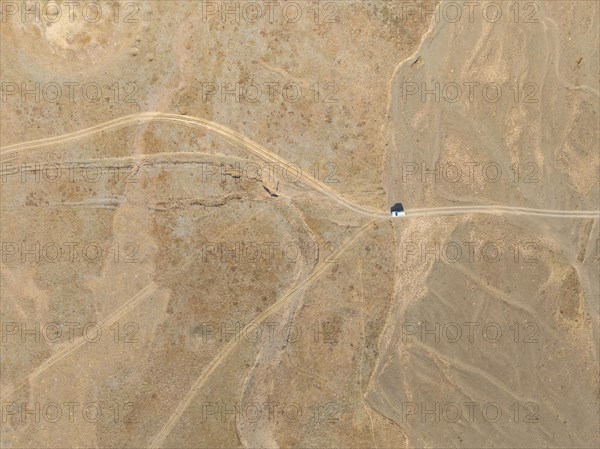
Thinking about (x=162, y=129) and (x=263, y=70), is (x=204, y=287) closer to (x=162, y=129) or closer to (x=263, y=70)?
(x=162, y=129)

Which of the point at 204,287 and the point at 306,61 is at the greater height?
the point at 306,61

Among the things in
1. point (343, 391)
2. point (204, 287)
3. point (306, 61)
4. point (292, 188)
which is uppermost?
point (306, 61)

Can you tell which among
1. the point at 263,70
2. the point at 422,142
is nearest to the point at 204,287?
the point at 263,70

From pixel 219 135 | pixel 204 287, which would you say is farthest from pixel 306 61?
pixel 204 287

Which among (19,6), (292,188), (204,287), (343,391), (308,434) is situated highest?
(19,6)

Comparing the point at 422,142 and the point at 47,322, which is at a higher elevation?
the point at 422,142

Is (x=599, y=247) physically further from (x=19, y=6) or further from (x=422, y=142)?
(x=19, y=6)
